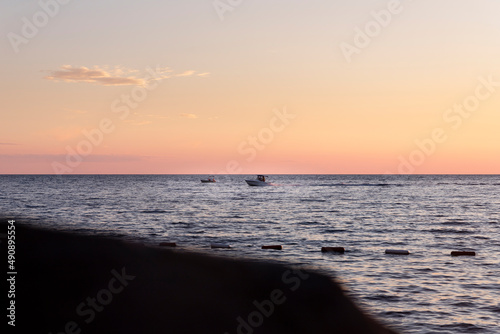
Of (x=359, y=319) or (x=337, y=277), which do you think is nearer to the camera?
(x=359, y=319)

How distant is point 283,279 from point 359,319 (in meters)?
4.51

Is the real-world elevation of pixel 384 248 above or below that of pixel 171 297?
above

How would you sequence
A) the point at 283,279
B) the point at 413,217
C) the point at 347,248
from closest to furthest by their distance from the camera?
the point at 283,279 → the point at 347,248 → the point at 413,217

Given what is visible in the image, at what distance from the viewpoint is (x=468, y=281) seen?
18328 millimetres

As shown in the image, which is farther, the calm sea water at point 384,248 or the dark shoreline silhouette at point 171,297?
the calm sea water at point 384,248

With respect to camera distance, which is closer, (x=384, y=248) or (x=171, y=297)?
(x=171, y=297)

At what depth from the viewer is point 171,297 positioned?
13.7 metres

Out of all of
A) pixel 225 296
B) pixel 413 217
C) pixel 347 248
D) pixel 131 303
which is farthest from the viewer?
pixel 413 217

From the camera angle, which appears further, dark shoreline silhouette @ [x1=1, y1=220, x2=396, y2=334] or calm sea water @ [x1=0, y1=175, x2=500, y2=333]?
calm sea water @ [x1=0, y1=175, x2=500, y2=333]

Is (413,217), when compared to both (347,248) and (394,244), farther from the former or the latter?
(347,248)

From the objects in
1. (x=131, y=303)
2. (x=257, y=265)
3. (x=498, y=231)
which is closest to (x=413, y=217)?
(x=498, y=231)

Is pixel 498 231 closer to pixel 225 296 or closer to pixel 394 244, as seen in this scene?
pixel 394 244

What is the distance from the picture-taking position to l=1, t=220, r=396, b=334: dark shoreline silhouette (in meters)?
11.6

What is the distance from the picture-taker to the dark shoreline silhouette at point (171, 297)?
38.0 ft
